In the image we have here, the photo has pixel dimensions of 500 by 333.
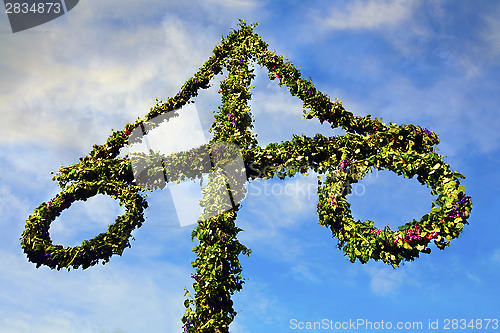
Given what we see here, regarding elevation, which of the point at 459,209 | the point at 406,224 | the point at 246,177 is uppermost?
the point at 246,177

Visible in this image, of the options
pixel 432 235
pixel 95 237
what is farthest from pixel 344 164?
pixel 95 237

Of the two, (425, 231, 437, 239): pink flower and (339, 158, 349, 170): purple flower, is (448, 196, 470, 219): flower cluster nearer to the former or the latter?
(425, 231, 437, 239): pink flower

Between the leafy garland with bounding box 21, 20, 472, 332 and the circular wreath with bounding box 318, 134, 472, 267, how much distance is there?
2 centimetres

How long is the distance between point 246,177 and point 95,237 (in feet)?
10.7

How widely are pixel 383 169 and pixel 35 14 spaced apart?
8014 mm

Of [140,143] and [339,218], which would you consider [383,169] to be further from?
[140,143]

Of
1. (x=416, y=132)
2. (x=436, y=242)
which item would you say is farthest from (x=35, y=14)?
(x=436, y=242)

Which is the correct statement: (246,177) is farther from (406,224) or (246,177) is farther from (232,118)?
(406,224)

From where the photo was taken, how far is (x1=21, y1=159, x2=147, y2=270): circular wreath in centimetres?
690

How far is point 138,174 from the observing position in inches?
303

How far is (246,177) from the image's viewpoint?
712cm

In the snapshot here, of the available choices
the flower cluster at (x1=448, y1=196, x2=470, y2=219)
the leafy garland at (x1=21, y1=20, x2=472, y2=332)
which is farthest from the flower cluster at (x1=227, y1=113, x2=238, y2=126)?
the flower cluster at (x1=448, y1=196, x2=470, y2=219)

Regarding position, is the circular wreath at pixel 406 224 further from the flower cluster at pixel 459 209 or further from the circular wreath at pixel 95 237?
the circular wreath at pixel 95 237

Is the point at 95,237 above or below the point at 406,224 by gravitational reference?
below
